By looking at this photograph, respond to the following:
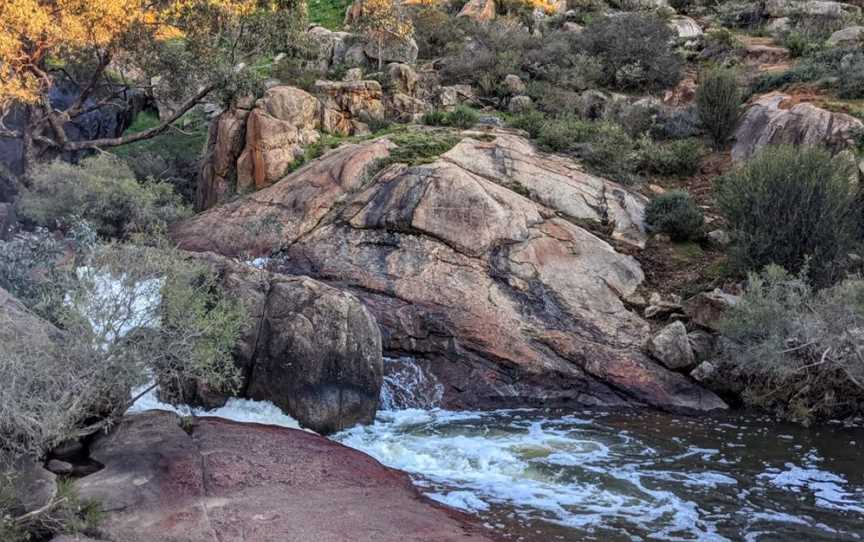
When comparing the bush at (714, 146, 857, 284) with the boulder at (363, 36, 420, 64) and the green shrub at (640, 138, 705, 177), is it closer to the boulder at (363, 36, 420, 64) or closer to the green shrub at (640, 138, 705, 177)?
the green shrub at (640, 138, 705, 177)

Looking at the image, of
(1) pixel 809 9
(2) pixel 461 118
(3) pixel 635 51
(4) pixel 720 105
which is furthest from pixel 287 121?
(1) pixel 809 9

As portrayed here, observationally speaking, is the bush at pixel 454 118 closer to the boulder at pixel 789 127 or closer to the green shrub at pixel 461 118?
the green shrub at pixel 461 118

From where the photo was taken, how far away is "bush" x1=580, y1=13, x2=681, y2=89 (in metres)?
24.3

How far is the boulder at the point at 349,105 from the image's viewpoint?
19203 mm

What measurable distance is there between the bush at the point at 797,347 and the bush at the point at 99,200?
462 inches

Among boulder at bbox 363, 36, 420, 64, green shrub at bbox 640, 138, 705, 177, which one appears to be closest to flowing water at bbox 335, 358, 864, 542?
green shrub at bbox 640, 138, 705, 177

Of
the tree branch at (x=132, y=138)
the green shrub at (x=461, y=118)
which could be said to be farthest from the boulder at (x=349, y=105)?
the tree branch at (x=132, y=138)

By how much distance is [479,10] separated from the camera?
1245 inches

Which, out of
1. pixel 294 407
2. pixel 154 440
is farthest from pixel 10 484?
pixel 294 407

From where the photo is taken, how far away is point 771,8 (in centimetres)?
2962

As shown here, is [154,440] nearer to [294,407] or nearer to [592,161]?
[294,407]

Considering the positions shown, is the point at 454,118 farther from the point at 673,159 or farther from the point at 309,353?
the point at 309,353

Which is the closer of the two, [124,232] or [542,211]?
[542,211]

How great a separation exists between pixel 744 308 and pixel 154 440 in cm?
855
